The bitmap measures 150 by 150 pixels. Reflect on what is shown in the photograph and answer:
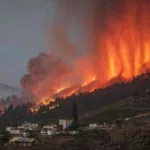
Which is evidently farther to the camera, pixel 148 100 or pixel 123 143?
pixel 148 100

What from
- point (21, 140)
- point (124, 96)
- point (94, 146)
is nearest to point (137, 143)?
point (94, 146)

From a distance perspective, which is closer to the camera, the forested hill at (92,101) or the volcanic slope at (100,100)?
the volcanic slope at (100,100)

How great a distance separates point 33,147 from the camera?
78.8 metres

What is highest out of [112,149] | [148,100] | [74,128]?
[148,100]

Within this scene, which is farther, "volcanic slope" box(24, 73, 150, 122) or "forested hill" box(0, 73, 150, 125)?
"forested hill" box(0, 73, 150, 125)

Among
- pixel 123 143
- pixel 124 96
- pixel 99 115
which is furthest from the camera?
pixel 124 96

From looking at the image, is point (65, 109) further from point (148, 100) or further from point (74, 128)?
point (74, 128)

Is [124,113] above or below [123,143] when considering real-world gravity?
above

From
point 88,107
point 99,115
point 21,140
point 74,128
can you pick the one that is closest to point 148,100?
point 99,115

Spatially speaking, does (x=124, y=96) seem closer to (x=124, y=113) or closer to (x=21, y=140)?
(x=124, y=113)

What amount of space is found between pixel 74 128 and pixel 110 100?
2488 inches

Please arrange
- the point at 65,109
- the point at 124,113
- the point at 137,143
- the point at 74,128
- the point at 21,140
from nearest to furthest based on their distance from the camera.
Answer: the point at 137,143, the point at 21,140, the point at 74,128, the point at 124,113, the point at 65,109

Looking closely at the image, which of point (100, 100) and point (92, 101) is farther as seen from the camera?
point (92, 101)

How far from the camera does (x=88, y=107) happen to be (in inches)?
6767
